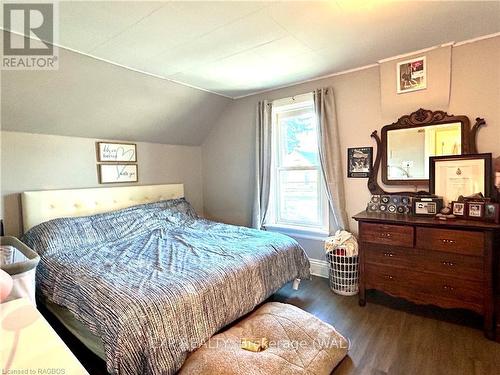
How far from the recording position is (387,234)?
7.39ft

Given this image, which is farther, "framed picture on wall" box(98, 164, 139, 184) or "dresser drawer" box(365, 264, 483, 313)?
"framed picture on wall" box(98, 164, 139, 184)

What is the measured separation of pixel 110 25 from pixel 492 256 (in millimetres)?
3160

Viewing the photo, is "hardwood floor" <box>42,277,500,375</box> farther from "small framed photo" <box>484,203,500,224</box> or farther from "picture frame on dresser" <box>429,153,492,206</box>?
"picture frame on dresser" <box>429,153,492,206</box>

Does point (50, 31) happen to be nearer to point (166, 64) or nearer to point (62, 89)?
point (62, 89)

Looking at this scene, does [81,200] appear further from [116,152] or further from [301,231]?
[301,231]

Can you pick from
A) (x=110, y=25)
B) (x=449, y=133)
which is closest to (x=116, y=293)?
(x=110, y=25)

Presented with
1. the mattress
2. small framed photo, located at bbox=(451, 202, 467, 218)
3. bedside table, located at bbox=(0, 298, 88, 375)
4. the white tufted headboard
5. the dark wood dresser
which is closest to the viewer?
bedside table, located at bbox=(0, 298, 88, 375)

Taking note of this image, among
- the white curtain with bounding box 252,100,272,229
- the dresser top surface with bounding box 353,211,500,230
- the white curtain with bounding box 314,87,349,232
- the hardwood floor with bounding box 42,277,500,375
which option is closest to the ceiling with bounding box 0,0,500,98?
the white curtain with bounding box 314,87,349,232

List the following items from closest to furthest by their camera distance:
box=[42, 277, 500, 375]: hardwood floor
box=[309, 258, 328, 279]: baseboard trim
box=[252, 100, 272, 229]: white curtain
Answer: box=[42, 277, 500, 375]: hardwood floor, box=[309, 258, 328, 279]: baseboard trim, box=[252, 100, 272, 229]: white curtain

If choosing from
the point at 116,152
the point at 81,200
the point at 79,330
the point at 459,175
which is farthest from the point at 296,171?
the point at 79,330

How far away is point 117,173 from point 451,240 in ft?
11.5

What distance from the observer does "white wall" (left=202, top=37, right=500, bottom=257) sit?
2.21 metres

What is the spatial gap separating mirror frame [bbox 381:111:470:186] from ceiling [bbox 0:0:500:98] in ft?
2.04

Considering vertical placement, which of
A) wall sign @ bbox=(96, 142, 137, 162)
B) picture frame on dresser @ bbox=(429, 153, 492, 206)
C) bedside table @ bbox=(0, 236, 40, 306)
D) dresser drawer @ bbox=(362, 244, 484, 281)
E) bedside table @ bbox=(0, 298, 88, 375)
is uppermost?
wall sign @ bbox=(96, 142, 137, 162)
